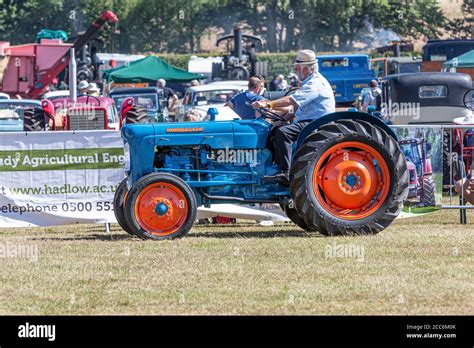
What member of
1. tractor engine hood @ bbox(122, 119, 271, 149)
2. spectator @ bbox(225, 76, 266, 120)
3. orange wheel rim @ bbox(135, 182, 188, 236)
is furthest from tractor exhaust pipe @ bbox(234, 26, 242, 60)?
orange wheel rim @ bbox(135, 182, 188, 236)

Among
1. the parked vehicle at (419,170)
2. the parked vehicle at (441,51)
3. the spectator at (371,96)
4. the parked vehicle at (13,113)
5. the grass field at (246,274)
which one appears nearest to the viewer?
the grass field at (246,274)

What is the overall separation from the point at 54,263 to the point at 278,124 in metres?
3.15

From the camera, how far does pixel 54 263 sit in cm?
1130

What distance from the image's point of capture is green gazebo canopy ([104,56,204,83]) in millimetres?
39094

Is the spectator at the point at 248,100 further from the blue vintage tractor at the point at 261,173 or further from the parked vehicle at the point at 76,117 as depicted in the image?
the parked vehicle at the point at 76,117

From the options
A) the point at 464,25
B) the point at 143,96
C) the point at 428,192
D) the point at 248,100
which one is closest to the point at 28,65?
the point at 143,96

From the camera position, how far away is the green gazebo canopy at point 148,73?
39.1 metres

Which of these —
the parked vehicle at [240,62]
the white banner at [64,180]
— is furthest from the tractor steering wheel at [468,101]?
the parked vehicle at [240,62]

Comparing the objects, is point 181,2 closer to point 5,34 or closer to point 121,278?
point 5,34

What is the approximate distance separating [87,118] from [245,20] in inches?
2214

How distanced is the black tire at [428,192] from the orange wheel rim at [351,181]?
6.06 ft

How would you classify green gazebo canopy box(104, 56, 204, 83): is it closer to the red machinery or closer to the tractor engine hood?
the red machinery

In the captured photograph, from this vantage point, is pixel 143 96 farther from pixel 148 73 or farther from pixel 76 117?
pixel 148 73

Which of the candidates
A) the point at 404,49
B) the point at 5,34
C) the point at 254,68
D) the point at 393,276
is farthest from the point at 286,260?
the point at 5,34
